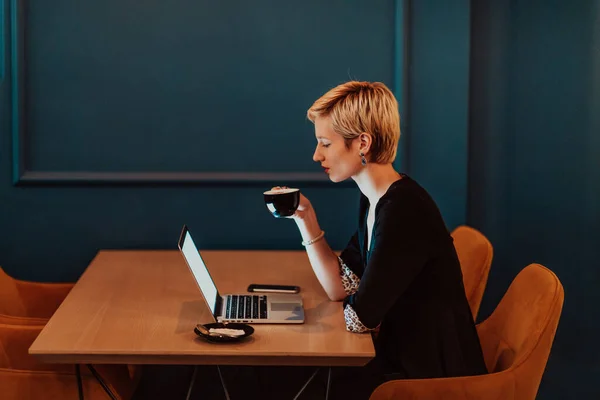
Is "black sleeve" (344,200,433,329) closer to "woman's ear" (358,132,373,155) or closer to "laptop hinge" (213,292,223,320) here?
"woman's ear" (358,132,373,155)

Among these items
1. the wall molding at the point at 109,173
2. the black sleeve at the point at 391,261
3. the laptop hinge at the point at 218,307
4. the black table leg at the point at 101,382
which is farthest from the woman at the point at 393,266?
the wall molding at the point at 109,173

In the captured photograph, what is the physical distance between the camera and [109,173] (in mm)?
3217

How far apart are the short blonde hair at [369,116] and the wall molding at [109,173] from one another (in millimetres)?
897

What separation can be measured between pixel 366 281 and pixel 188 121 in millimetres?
1357

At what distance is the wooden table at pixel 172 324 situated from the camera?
2.01 metres

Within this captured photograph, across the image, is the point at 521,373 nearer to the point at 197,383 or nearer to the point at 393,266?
the point at 393,266

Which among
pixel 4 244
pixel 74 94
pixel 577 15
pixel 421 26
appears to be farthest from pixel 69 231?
pixel 577 15

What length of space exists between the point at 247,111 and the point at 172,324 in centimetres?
124

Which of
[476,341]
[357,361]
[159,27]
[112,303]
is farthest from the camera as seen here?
[159,27]

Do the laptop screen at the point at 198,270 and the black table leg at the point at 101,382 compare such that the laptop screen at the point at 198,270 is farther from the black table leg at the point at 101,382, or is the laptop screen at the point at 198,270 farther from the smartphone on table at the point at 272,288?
the black table leg at the point at 101,382

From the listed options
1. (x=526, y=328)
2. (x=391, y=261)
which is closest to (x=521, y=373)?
(x=526, y=328)

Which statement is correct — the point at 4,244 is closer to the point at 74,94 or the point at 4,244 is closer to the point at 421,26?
the point at 74,94

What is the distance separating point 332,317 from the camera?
7.58 ft

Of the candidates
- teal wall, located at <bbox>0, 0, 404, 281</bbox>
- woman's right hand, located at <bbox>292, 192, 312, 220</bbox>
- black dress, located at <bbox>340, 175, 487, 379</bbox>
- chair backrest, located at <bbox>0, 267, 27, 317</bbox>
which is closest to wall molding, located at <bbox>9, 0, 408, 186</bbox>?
teal wall, located at <bbox>0, 0, 404, 281</bbox>
